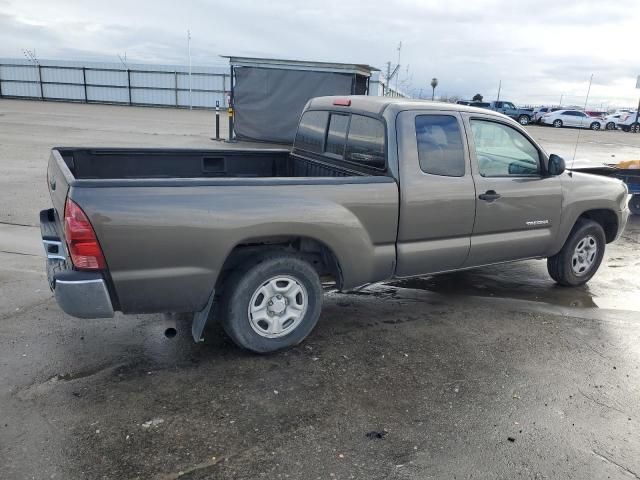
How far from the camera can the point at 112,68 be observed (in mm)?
36250

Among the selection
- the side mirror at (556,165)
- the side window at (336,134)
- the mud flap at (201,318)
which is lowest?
the mud flap at (201,318)

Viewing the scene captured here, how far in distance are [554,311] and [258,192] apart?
328 centimetres

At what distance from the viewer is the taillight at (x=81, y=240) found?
3117mm

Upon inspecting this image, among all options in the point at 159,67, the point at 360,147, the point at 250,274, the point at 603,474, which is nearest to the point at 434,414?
the point at 603,474

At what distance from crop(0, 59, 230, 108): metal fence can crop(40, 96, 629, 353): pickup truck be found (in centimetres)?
3245

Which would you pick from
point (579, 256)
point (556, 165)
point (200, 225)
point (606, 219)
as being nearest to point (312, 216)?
point (200, 225)

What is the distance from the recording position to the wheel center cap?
3.91 metres

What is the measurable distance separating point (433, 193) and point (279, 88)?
13157mm

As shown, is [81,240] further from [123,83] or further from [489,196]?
[123,83]

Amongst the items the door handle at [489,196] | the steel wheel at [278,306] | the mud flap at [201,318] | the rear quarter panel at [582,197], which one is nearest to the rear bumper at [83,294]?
the mud flap at [201,318]

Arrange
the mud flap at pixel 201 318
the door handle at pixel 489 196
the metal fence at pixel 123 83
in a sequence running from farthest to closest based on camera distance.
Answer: the metal fence at pixel 123 83 < the door handle at pixel 489 196 < the mud flap at pixel 201 318

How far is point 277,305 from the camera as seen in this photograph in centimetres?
393

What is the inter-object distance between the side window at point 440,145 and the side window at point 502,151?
8.2 inches

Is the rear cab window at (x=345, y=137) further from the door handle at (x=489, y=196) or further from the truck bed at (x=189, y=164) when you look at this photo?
the door handle at (x=489, y=196)
